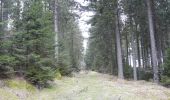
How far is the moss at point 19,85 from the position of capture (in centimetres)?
1447

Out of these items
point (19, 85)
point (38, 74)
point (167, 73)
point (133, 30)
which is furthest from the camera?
point (133, 30)

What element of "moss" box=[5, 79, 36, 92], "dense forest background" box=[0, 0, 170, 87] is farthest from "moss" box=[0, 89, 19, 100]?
"dense forest background" box=[0, 0, 170, 87]

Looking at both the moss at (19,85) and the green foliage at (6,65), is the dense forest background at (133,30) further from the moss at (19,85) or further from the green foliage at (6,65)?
the green foliage at (6,65)

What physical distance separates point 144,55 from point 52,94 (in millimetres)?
25505

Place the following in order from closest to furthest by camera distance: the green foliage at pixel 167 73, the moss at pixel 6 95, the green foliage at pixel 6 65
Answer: the moss at pixel 6 95 → the green foliage at pixel 6 65 → the green foliage at pixel 167 73

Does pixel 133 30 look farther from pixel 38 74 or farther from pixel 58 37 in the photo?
pixel 38 74

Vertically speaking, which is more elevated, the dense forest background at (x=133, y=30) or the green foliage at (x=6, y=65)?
the dense forest background at (x=133, y=30)

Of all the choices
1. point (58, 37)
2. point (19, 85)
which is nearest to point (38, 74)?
point (19, 85)

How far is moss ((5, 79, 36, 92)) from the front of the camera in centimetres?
1447

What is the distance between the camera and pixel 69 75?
23.4 metres

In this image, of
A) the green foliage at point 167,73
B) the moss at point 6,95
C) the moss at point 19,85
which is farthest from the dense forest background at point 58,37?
the moss at point 6,95

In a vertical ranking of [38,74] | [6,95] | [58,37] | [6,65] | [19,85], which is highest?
[58,37]

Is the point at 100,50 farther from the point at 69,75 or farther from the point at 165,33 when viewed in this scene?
the point at 69,75

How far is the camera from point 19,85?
14.7m
